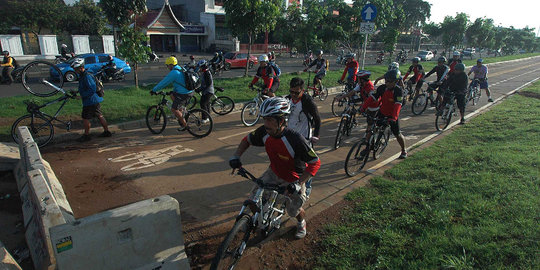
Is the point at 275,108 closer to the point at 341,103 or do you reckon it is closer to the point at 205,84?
the point at 205,84

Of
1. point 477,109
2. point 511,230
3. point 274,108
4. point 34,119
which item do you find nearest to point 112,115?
point 34,119

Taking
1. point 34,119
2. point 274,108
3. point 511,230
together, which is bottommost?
point 511,230

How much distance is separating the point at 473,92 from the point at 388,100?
31.3 ft

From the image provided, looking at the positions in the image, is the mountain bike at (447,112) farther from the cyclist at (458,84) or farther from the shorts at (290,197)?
the shorts at (290,197)

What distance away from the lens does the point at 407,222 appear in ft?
13.7

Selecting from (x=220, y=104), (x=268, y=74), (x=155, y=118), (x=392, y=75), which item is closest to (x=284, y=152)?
(x=392, y=75)

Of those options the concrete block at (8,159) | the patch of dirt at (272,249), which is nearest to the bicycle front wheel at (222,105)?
the concrete block at (8,159)

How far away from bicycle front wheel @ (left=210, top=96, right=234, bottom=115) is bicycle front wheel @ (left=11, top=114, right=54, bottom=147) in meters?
4.64

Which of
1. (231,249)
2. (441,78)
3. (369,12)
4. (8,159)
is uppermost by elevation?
(369,12)

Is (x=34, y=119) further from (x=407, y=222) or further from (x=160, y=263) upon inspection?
(x=407, y=222)

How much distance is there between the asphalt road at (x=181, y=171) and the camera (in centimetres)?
499

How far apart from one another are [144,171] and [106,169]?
0.78 m

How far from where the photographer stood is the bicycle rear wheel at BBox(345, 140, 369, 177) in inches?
243

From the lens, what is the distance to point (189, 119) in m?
8.29
